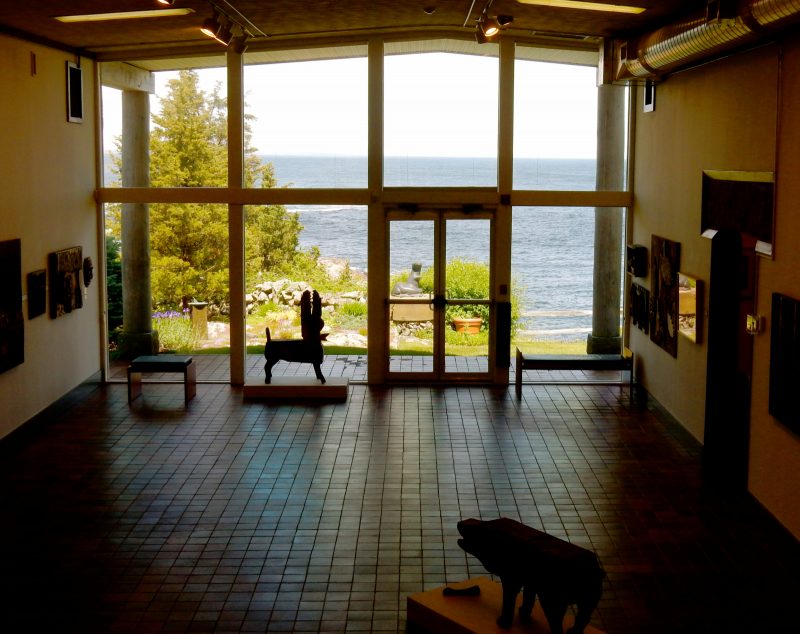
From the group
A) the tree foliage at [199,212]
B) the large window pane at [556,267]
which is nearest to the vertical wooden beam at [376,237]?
the tree foliage at [199,212]

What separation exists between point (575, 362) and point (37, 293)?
245 inches

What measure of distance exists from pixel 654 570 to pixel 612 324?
706cm

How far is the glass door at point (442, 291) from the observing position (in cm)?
1298

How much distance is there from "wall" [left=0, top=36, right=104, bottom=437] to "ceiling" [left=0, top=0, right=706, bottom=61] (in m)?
0.47

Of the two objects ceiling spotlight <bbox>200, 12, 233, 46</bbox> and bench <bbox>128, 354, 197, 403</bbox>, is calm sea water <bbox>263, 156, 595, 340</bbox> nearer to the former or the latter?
bench <bbox>128, 354, 197, 403</bbox>

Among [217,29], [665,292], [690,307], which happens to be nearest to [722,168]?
[690,307]

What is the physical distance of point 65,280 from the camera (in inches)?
454

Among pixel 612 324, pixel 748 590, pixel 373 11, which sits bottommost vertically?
pixel 748 590

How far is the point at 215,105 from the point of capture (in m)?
12.7

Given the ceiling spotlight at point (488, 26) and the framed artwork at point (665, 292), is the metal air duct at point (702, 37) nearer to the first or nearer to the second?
the ceiling spotlight at point (488, 26)

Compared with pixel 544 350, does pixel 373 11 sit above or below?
above

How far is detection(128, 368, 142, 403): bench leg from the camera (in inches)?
470

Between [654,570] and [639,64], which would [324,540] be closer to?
[654,570]

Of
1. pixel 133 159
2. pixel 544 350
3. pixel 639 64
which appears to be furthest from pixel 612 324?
pixel 133 159
